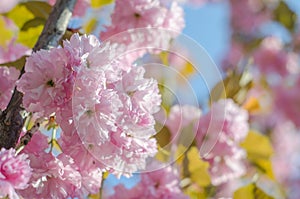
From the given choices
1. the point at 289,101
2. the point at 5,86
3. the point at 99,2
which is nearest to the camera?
the point at 5,86

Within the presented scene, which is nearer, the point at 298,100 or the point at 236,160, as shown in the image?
the point at 236,160

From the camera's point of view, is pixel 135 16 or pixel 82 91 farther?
pixel 135 16

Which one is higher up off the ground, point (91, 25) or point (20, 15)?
point (20, 15)

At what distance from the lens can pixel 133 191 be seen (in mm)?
1104

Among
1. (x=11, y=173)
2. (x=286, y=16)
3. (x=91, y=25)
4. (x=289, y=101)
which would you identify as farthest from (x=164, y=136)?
(x=289, y=101)

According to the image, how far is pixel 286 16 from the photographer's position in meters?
2.72

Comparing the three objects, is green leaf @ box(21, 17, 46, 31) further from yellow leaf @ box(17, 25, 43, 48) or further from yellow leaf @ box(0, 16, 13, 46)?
yellow leaf @ box(0, 16, 13, 46)

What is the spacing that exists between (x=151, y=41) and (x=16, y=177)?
52cm

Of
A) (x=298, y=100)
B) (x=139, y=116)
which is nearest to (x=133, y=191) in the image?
(x=139, y=116)

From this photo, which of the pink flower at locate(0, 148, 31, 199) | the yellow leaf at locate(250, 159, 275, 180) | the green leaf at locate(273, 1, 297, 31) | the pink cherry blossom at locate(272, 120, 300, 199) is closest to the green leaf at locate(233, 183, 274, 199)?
the yellow leaf at locate(250, 159, 275, 180)

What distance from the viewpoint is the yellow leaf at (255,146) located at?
55.7 inches

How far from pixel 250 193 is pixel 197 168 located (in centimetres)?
13

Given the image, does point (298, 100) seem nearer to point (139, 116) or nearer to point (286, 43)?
point (286, 43)

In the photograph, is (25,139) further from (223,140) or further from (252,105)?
(252,105)
